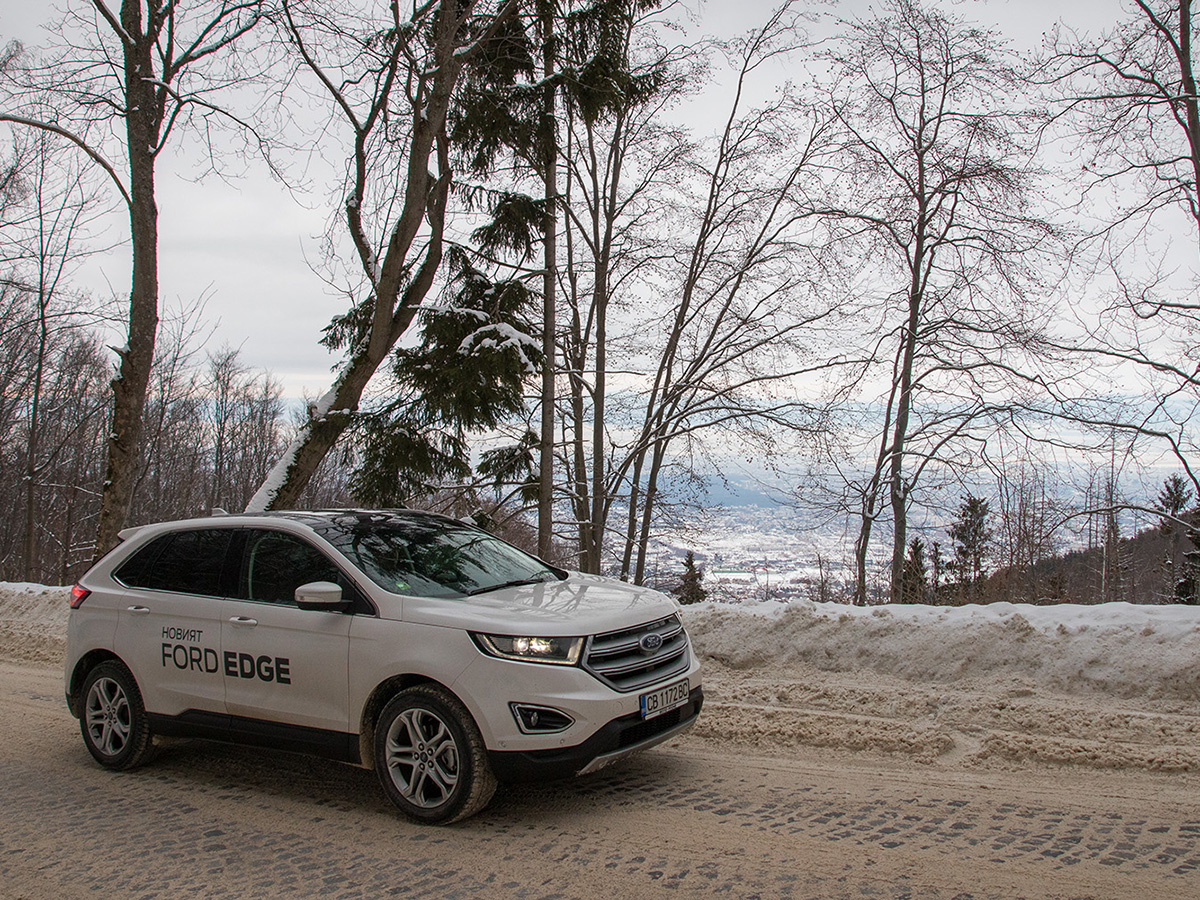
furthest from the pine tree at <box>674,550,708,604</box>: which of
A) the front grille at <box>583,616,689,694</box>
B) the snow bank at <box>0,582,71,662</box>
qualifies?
the snow bank at <box>0,582,71,662</box>

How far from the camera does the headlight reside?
4605mm

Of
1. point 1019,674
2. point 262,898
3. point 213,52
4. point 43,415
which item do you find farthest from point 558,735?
point 43,415

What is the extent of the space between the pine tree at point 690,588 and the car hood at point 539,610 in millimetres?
6459

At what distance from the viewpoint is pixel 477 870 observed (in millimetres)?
4055

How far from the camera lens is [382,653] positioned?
4.87 meters

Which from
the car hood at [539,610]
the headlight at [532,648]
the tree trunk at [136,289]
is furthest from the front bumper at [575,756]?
the tree trunk at [136,289]

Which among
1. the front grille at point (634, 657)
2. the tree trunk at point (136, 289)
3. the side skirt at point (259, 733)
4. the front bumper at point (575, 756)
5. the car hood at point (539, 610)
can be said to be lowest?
the side skirt at point (259, 733)

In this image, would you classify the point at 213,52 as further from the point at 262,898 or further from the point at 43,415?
the point at 43,415

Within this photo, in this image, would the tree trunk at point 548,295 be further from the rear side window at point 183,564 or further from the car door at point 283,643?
the car door at point 283,643

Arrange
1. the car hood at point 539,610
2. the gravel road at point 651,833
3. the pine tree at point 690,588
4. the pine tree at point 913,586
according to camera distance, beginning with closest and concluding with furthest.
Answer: the gravel road at point 651,833, the car hood at point 539,610, the pine tree at point 913,586, the pine tree at point 690,588

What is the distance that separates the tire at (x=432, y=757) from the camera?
4582mm

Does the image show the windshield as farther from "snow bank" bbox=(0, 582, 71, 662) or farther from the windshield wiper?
"snow bank" bbox=(0, 582, 71, 662)

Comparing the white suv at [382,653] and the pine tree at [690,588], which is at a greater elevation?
the white suv at [382,653]

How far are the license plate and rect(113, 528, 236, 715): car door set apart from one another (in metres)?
2.79
